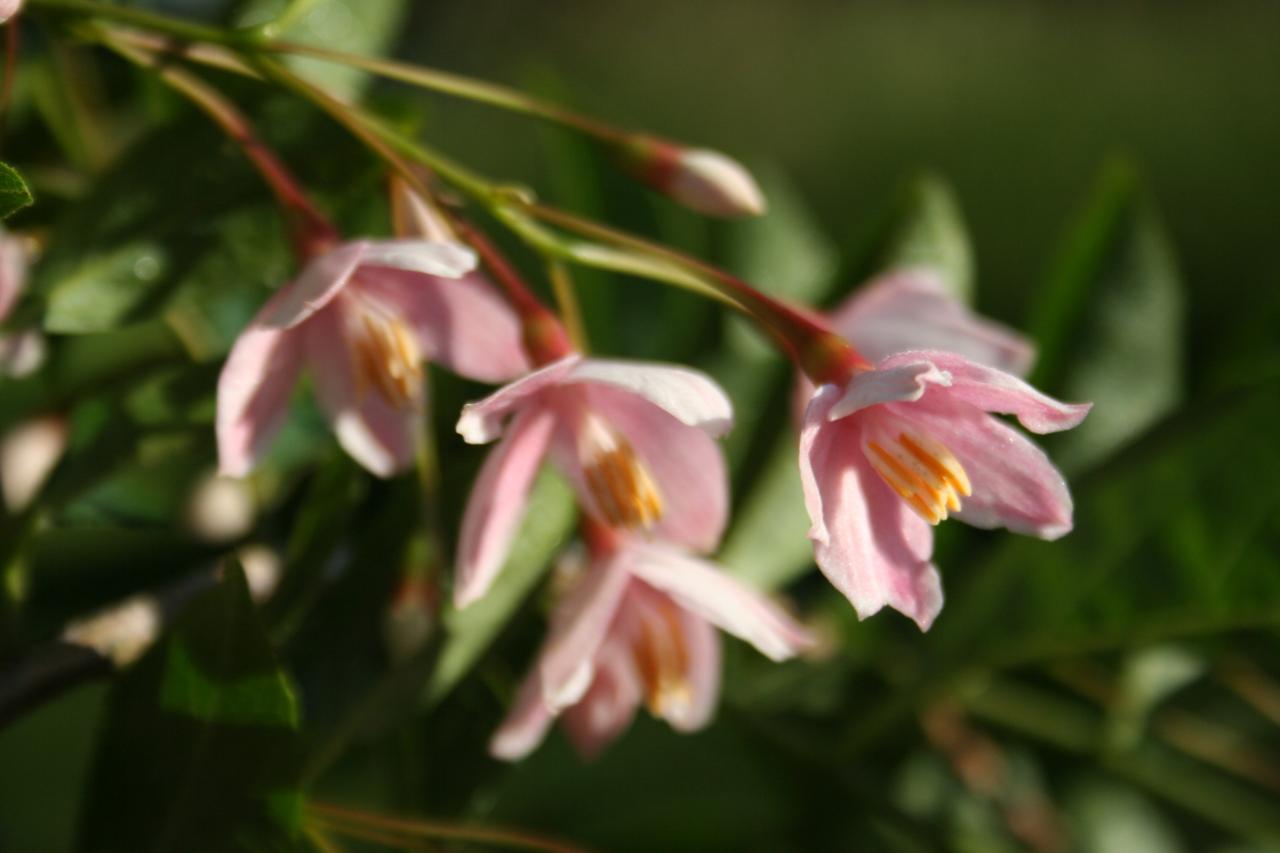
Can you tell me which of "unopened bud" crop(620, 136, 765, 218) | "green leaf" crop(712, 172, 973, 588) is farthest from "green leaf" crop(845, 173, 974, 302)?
"unopened bud" crop(620, 136, 765, 218)

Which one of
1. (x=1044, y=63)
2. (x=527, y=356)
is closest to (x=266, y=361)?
(x=527, y=356)

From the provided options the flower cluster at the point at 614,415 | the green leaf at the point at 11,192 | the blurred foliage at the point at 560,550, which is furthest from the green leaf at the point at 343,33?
the green leaf at the point at 11,192

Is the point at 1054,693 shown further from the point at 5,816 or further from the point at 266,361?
the point at 5,816

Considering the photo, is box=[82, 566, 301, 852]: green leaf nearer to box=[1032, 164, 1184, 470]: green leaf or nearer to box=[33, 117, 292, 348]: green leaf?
box=[33, 117, 292, 348]: green leaf

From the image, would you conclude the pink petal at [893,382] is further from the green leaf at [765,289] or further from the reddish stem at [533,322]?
the green leaf at [765,289]

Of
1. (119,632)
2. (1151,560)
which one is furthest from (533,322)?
(1151,560)

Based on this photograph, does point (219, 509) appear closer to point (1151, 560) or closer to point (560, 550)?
point (560, 550)
